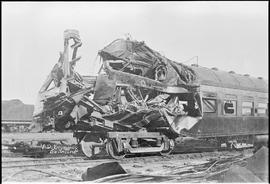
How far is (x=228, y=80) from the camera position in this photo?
12953mm

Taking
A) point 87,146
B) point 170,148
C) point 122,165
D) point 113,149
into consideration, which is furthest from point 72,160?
point 170,148

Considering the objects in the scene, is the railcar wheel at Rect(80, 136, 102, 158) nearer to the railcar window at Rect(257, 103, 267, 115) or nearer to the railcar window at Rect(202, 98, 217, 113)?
the railcar window at Rect(202, 98, 217, 113)

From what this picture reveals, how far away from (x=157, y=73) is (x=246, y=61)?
2.44m

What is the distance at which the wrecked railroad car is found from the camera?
33.2ft

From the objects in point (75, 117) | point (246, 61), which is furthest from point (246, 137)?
point (75, 117)

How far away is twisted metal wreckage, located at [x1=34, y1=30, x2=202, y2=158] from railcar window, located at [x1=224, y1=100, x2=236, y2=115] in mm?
1318

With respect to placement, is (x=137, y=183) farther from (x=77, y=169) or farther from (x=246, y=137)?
(x=246, y=137)

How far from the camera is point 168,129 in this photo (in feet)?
36.6

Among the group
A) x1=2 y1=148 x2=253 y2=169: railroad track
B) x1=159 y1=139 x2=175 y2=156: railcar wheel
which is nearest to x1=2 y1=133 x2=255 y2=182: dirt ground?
x1=2 y1=148 x2=253 y2=169: railroad track

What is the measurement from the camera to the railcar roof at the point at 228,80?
1217 cm

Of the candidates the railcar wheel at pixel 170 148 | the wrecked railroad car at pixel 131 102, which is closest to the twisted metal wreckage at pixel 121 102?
the wrecked railroad car at pixel 131 102

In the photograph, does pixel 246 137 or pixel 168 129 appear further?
pixel 246 137

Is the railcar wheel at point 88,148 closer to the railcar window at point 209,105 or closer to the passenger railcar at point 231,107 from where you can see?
the passenger railcar at point 231,107

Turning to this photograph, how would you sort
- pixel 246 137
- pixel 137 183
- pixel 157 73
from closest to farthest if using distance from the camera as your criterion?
1. pixel 137 183
2. pixel 157 73
3. pixel 246 137
